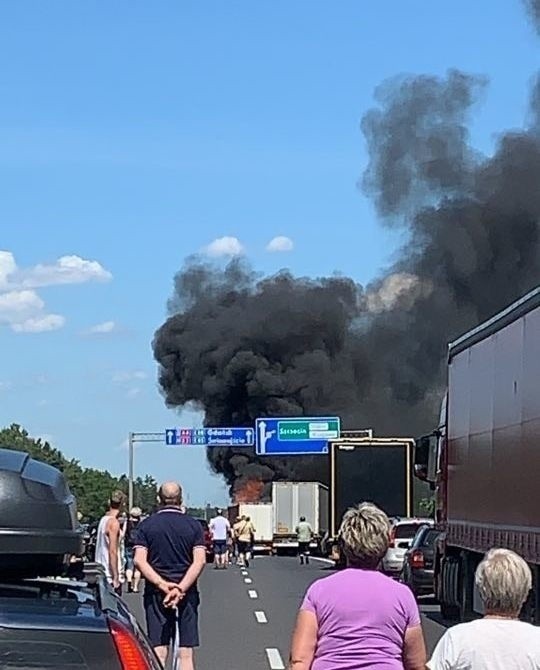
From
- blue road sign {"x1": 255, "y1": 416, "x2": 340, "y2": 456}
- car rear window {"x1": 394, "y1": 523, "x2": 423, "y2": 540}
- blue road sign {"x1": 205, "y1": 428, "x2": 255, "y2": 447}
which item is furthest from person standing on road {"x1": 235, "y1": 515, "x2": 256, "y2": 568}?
blue road sign {"x1": 205, "y1": 428, "x2": 255, "y2": 447}

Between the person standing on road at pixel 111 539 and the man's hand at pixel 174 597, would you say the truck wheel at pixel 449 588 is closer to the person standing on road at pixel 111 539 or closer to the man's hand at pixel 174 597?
the person standing on road at pixel 111 539

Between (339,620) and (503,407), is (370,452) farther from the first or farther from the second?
(339,620)

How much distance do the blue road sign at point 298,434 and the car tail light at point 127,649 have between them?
73.1 metres

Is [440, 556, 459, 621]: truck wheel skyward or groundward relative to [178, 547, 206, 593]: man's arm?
groundward

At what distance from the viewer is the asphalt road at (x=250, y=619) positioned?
16.0 metres

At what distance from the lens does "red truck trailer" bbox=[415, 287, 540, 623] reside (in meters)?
15.1

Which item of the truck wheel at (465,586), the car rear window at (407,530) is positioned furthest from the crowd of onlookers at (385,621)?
the car rear window at (407,530)

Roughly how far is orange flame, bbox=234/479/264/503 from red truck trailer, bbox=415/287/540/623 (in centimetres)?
6307

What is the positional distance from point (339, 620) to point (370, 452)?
3210 centimetres

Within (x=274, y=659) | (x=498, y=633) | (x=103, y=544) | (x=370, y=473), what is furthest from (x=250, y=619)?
(x=370, y=473)

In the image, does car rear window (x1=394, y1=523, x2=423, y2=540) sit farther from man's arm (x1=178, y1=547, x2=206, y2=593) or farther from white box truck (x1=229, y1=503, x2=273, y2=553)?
white box truck (x1=229, y1=503, x2=273, y2=553)

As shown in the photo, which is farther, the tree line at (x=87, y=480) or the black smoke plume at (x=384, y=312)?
the tree line at (x=87, y=480)

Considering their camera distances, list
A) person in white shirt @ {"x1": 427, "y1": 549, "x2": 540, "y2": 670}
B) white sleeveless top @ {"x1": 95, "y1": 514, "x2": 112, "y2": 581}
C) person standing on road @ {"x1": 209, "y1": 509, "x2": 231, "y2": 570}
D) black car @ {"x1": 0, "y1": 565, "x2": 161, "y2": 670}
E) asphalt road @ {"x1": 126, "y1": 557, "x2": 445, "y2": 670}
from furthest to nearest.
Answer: person standing on road @ {"x1": 209, "y1": 509, "x2": 231, "y2": 570} → white sleeveless top @ {"x1": 95, "y1": 514, "x2": 112, "y2": 581} → asphalt road @ {"x1": 126, "y1": 557, "x2": 445, "y2": 670} → person in white shirt @ {"x1": 427, "y1": 549, "x2": 540, "y2": 670} → black car @ {"x1": 0, "y1": 565, "x2": 161, "y2": 670}

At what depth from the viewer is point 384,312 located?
92500 millimetres
